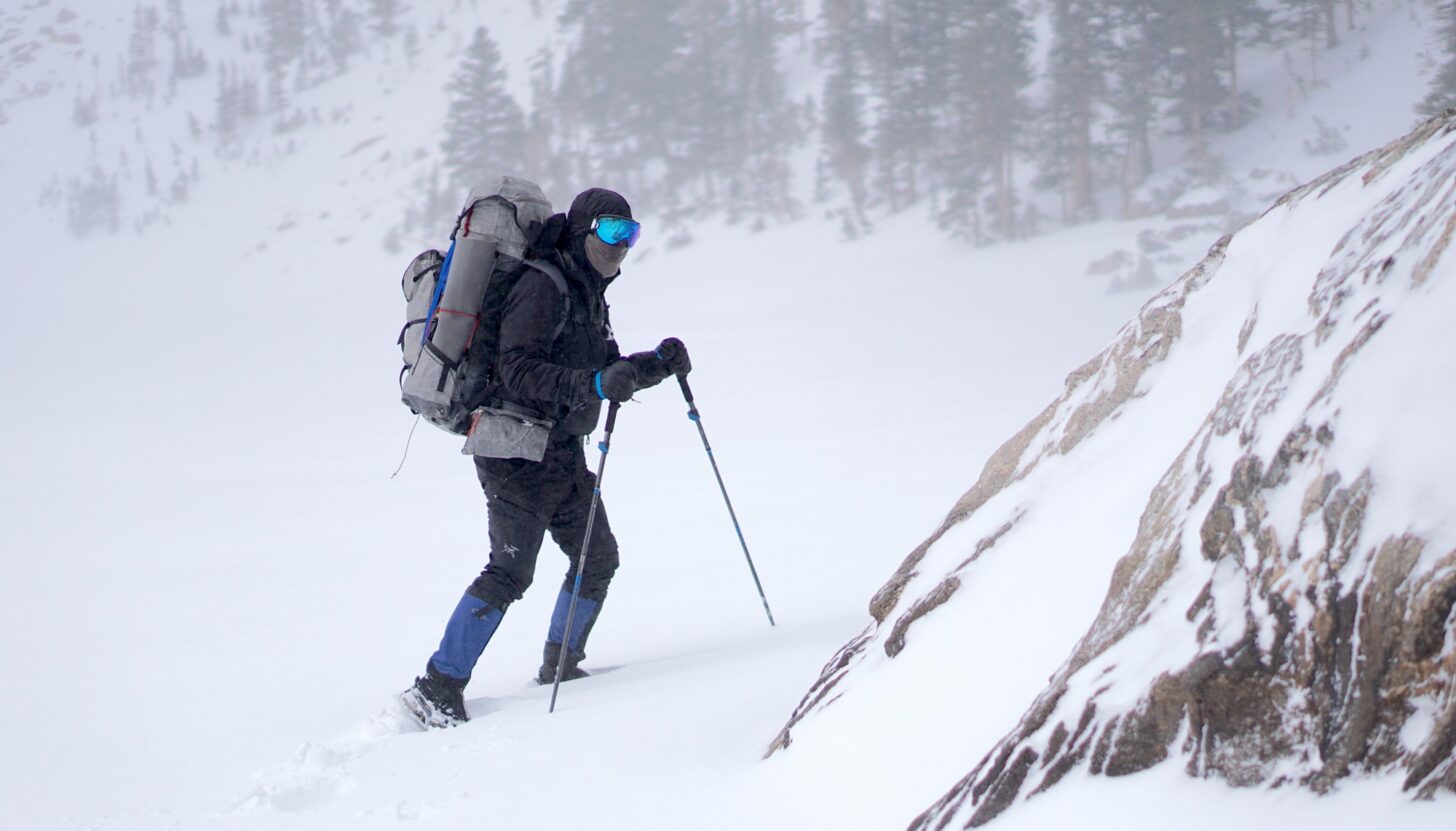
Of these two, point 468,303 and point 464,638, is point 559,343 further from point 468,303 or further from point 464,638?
point 464,638

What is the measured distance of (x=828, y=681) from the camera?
2977mm

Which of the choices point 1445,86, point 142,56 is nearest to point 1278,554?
point 1445,86

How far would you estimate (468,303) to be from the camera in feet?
12.0

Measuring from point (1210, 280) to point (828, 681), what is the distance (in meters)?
1.53

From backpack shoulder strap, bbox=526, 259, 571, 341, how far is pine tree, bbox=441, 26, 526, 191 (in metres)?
43.0

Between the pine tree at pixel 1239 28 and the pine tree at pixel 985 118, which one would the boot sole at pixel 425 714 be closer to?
the pine tree at pixel 985 118

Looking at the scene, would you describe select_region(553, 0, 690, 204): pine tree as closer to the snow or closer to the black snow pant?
the snow

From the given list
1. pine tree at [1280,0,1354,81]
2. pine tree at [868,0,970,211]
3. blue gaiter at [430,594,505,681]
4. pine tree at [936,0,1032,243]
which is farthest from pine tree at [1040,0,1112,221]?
blue gaiter at [430,594,505,681]

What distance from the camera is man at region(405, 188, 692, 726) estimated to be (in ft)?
11.9

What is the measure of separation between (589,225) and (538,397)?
2.23 ft

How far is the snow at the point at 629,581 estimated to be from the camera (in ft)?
7.87

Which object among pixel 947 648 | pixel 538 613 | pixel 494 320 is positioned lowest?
pixel 538 613

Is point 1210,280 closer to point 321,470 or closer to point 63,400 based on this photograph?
point 321,470

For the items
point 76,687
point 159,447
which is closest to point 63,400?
point 159,447
